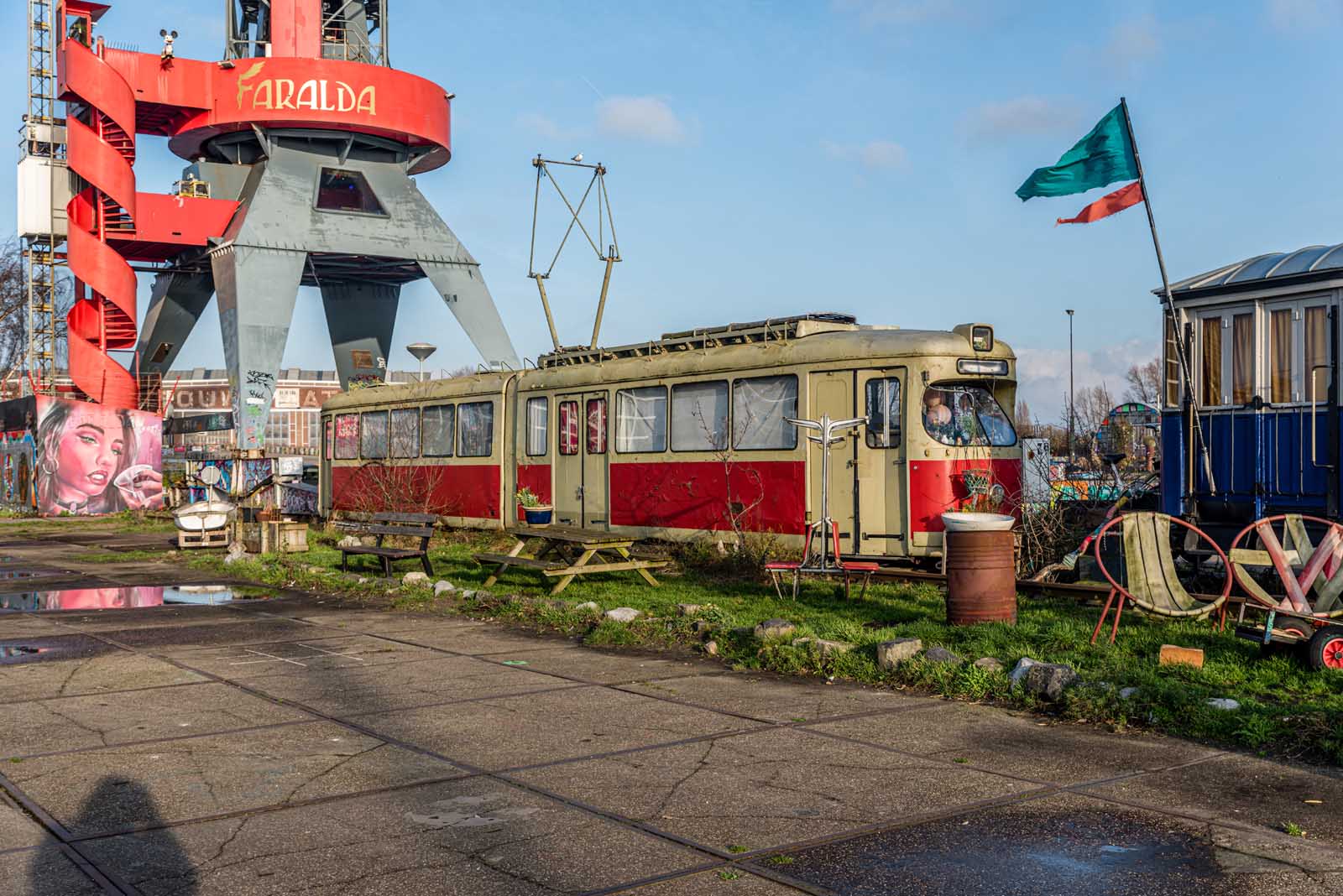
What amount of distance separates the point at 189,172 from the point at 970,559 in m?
38.7

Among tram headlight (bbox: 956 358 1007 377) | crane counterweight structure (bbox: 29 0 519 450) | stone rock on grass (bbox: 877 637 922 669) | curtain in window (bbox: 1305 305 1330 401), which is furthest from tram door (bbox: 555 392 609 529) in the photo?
crane counterweight structure (bbox: 29 0 519 450)

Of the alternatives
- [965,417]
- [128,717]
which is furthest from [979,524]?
[128,717]

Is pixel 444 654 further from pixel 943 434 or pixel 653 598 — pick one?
pixel 943 434

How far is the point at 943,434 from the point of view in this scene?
1387cm

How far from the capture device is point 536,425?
65.4 ft

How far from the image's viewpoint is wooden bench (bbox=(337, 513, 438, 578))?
1594cm

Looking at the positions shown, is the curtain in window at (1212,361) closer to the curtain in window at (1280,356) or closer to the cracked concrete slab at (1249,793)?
the curtain in window at (1280,356)

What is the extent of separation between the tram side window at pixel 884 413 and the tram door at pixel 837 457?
7.7 inches

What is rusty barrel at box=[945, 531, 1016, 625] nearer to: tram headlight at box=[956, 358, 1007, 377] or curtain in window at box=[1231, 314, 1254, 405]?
tram headlight at box=[956, 358, 1007, 377]

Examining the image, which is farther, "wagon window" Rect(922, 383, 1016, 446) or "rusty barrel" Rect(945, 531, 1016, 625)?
"wagon window" Rect(922, 383, 1016, 446)

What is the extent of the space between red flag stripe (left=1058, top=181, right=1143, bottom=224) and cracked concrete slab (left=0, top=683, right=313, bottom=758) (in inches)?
375

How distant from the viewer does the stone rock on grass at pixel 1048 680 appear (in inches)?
305

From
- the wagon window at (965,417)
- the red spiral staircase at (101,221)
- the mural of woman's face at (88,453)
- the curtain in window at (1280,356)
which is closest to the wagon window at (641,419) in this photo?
the wagon window at (965,417)

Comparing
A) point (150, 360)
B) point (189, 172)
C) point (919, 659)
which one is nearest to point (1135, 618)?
point (919, 659)
